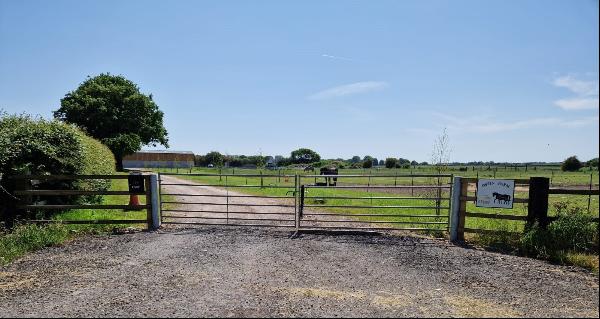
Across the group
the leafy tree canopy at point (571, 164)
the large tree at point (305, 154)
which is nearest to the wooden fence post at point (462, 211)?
the leafy tree canopy at point (571, 164)

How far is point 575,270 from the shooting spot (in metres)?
6.28

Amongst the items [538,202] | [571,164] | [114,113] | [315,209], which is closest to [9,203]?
[315,209]

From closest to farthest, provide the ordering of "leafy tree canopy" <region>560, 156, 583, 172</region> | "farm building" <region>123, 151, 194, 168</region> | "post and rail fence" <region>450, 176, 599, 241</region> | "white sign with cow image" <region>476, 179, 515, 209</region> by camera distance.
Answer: "post and rail fence" <region>450, 176, 599, 241</region>, "white sign with cow image" <region>476, 179, 515, 209</region>, "leafy tree canopy" <region>560, 156, 583, 172</region>, "farm building" <region>123, 151, 194, 168</region>

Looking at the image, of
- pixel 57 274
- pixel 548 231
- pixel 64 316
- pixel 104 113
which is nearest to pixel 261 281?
pixel 64 316

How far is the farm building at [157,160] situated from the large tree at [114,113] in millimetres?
37255

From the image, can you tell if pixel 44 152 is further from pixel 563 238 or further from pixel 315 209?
pixel 563 238

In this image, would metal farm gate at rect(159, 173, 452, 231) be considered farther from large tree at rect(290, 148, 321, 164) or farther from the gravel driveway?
large tree at rect(290, 148, 321, 164)

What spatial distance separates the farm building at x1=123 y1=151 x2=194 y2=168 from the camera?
84.2 m

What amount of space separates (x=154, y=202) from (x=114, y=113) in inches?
1298

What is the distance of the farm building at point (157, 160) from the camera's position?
84.2 meters

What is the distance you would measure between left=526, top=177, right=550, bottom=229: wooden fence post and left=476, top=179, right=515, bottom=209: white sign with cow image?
401 millimetres

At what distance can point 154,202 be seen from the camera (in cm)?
985

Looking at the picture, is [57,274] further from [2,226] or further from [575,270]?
[575,270]

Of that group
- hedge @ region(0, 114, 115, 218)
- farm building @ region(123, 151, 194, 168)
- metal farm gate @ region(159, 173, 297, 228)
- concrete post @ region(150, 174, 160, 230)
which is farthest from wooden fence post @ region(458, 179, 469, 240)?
farm building @ region(123, 151, 194, 168)
